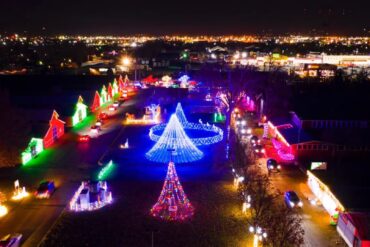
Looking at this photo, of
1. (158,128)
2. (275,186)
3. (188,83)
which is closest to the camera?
(275,186)

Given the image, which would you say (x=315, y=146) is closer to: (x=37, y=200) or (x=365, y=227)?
(x=365, y=227)

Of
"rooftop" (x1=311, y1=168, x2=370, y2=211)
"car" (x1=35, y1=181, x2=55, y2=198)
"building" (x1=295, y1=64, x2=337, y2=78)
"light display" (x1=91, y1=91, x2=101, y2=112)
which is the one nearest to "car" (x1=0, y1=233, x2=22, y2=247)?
"car" (x1=35, y1=181, x2=55, y2=198)

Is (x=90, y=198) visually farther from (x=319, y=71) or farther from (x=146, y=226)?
(x=319, y=71)

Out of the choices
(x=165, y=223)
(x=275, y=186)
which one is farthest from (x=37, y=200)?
(x=275, y=186)

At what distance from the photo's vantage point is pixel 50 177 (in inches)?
635

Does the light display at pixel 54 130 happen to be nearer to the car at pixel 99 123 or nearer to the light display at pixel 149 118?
the car at pixel 99 123

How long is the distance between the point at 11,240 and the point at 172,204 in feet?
15.9

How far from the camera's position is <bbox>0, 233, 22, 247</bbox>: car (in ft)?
34.4

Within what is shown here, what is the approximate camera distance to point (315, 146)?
59.5 ft

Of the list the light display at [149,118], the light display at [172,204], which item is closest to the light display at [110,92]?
the light display at [149,118]

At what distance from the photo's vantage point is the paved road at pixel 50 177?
12.1 m

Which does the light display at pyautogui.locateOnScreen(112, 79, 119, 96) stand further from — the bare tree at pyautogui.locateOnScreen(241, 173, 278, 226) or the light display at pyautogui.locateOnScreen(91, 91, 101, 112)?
the bare tree at pyautogui.locateOnScreen(241, 173, 278, 226)

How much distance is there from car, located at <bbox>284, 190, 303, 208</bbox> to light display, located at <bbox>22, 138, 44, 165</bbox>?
11285 mm

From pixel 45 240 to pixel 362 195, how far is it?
31.4 feet
